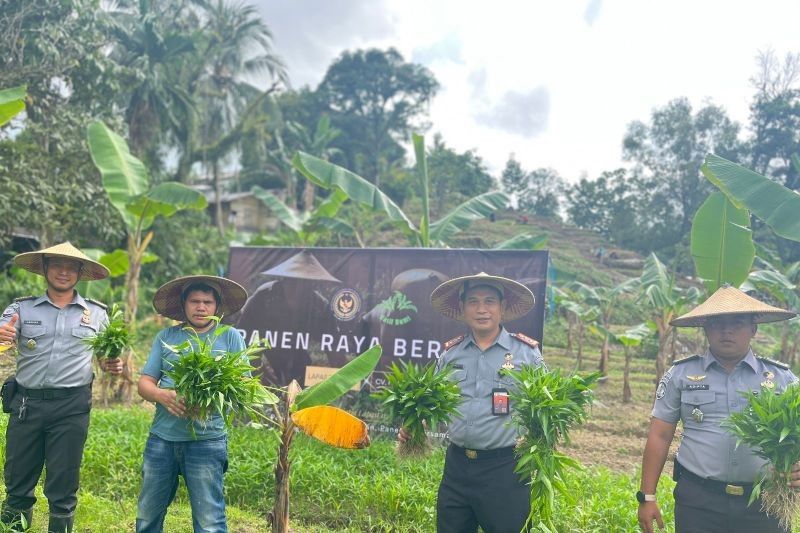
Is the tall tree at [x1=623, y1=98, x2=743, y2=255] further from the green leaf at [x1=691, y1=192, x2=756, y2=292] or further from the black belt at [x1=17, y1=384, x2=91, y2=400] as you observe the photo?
the black belt at [x1=17, y1=384, x2=91, y2=400]

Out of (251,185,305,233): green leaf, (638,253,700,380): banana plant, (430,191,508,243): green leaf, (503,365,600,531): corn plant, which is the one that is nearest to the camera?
(503,365,600,531): corn plant

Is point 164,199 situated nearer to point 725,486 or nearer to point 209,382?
point 209,382

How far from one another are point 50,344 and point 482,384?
2.57 m

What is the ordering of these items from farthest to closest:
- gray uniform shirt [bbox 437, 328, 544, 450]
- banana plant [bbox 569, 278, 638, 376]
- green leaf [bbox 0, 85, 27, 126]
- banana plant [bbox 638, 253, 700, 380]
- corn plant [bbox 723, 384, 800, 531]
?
banana plant [bbox 569, 278, 638, 376], banana plant [bbox 638, 253, 700, 380], green leaf [bbox 0, 85, 27, 126], gray uniform shirt [bbox 437, 328, 544, 450], corn plant [bbox 723, 384, 800, 531]

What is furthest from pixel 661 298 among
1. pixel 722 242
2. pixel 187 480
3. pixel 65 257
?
pixel 65 257

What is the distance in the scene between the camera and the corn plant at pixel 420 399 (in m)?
2.67

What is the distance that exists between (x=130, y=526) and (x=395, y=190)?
1140 inches

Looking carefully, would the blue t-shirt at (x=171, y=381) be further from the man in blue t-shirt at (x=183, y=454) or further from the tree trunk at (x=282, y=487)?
the tree trunk at (x=282, y=487)

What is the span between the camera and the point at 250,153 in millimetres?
23766

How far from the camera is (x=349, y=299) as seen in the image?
6.05 m

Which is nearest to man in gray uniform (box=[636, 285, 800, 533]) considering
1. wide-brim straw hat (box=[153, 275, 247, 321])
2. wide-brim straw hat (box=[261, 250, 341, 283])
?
wide-brim straw hat (box=[153, 275, 247, 321])

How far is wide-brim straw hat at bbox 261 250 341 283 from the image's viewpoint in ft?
20.3

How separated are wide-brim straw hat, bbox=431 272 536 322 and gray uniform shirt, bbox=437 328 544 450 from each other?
281mm

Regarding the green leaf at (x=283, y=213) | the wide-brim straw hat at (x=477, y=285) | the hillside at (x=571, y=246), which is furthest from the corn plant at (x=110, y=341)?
the hillside at (x=571, y=246)
